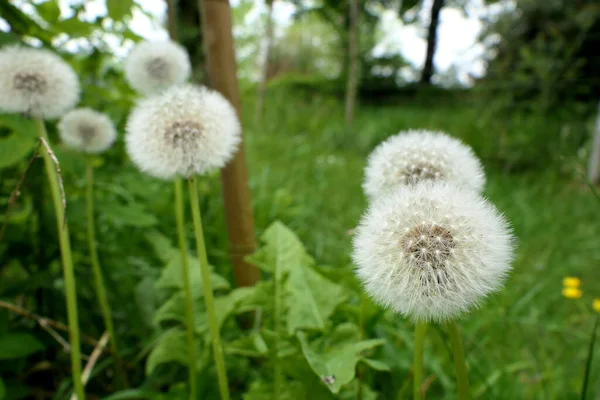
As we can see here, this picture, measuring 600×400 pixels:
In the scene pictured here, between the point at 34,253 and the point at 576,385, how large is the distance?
2.13m

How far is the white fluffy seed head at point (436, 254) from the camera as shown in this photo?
0.79 meters

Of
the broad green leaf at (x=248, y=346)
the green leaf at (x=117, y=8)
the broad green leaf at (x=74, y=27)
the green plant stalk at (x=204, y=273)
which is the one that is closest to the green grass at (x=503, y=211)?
the broad green leaf at (x=248, y=346)

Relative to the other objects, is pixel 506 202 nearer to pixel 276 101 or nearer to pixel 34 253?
pixel 34 253

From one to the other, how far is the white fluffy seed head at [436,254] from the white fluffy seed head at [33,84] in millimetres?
996

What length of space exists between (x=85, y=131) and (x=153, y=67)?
324 mm

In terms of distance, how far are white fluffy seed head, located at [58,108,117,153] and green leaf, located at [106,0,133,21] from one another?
16.2 inches

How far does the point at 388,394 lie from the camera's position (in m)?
1.51

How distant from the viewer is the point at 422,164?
110 cm

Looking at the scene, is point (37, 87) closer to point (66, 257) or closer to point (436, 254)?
point (66, 257)

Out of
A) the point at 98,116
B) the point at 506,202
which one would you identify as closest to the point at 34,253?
the point at 98,116

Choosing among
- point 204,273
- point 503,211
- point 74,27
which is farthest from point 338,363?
point 74,27

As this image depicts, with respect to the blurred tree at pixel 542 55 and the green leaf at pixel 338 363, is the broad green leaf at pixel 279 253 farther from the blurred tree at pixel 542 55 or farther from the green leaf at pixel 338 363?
the blurred tree at pixel 542 55

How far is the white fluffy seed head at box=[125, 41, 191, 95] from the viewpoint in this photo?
1662 millimetres

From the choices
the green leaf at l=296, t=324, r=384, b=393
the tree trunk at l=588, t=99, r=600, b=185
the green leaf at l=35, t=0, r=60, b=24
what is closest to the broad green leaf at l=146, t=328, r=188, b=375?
the green leaf at l=296, t=324, r=384, b=393
